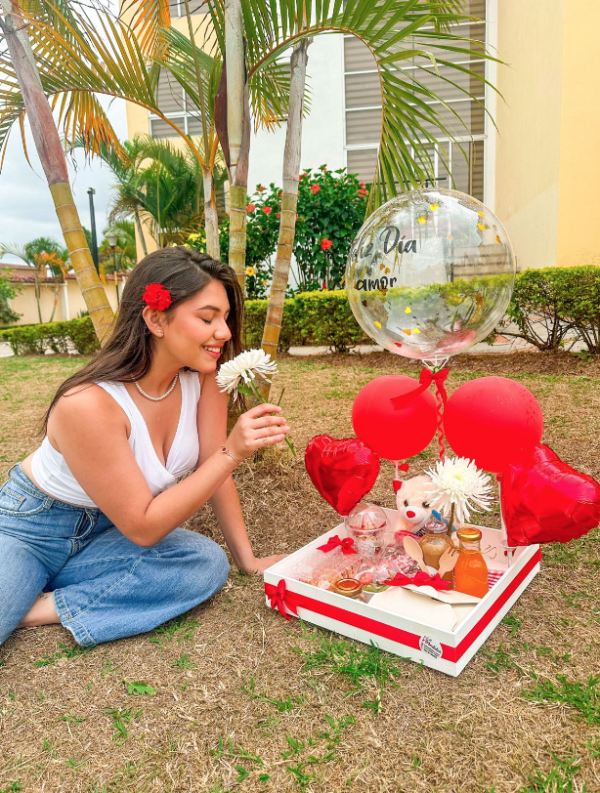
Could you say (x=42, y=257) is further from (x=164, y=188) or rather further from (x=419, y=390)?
(x=419, y=390)

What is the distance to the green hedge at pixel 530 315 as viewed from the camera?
514cm

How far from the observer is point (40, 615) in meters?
1.93

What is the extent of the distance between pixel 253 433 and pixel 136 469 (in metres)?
0.40

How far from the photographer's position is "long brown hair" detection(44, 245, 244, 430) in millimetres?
1784

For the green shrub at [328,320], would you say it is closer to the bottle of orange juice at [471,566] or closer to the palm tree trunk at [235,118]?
the palm tree trunk at [235,118]

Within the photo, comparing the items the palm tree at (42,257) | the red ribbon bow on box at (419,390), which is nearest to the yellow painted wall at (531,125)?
the red ribbon bow on box at (419,390)

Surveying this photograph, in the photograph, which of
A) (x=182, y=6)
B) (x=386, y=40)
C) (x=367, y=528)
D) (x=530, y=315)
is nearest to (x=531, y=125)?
(x=530, y=315)

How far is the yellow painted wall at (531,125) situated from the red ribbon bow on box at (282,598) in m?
6.04

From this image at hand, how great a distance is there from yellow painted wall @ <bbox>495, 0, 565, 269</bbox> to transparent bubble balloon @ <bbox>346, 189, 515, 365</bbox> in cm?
539

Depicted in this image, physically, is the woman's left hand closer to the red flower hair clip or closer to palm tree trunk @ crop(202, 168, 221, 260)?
the red flower hair clip

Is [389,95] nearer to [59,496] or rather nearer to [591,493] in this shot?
[591,493]

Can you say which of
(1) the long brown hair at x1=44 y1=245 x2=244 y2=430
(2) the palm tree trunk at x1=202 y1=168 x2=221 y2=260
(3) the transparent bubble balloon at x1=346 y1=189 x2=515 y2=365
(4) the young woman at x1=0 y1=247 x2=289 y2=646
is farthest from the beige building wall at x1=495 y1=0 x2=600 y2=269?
(4) the young woman at x1=0 y1=247 x2=289 y2=646

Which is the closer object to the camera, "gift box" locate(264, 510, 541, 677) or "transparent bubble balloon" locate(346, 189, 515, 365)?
"gift box" locate(264, 510, 541, 677)

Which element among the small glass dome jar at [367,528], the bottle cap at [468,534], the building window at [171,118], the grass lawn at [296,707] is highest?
the building window at [171,118]
